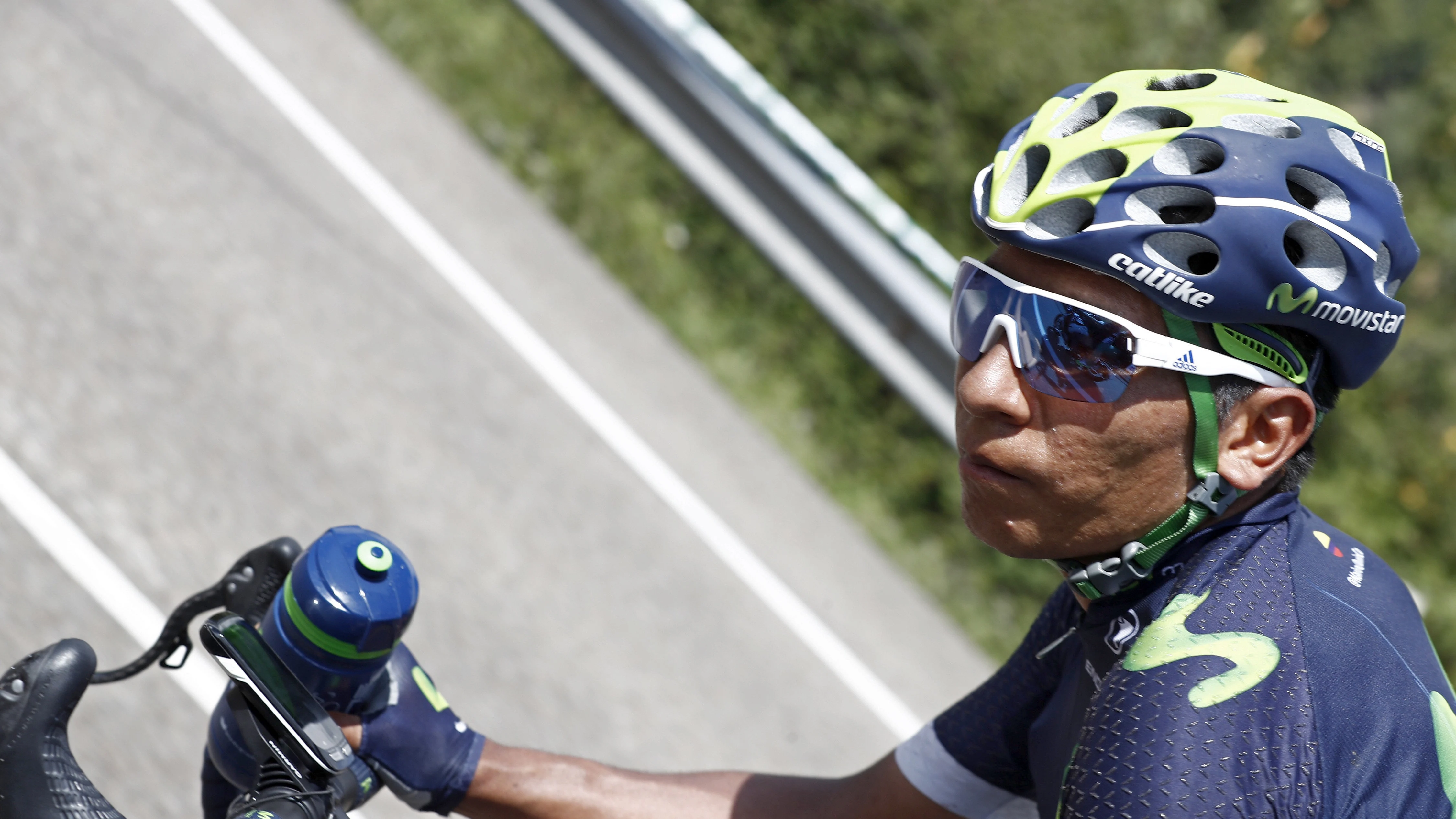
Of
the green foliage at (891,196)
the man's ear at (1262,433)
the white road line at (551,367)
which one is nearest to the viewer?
the man's ear at (1262,433)

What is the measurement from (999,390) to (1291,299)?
1.59 feet

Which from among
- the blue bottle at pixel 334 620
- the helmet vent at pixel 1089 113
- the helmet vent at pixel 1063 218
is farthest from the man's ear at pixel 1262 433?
the blue bottle at pixel 334 620

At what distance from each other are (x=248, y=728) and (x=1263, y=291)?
5.73ft

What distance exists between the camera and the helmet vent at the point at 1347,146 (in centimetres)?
212

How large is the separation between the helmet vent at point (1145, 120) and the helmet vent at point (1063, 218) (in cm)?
21

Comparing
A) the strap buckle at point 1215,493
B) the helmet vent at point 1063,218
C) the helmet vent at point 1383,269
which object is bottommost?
the strap buckle at point 1215,493

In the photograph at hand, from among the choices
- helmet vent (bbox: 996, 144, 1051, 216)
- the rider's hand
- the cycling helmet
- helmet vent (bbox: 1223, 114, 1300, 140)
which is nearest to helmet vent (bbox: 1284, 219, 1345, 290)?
the cycling helmet

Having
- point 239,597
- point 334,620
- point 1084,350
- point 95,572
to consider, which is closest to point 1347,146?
point 1084,350

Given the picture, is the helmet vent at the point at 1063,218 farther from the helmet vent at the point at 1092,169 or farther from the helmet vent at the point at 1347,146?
the helmet vent at the point at 1347,146

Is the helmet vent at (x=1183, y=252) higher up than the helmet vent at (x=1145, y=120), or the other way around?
the helmet vent at (x=1145, y=120)

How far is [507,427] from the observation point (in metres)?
5.31

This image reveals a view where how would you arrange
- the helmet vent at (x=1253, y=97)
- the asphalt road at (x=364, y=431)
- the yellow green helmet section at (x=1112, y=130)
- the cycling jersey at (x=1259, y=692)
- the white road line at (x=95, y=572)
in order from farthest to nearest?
the asphalt road at (x=364, y=431) → the white road line at (x=95, y=572) → the helmet vent at (x=1253, y=97) → the yellow green helmet section at (x=1112, y=130) → the cycling jersey at (x=1259, y=692)

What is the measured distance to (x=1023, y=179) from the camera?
2199 mm

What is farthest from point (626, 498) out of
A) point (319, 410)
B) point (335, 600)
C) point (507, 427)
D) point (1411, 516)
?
point (1411, 516)
